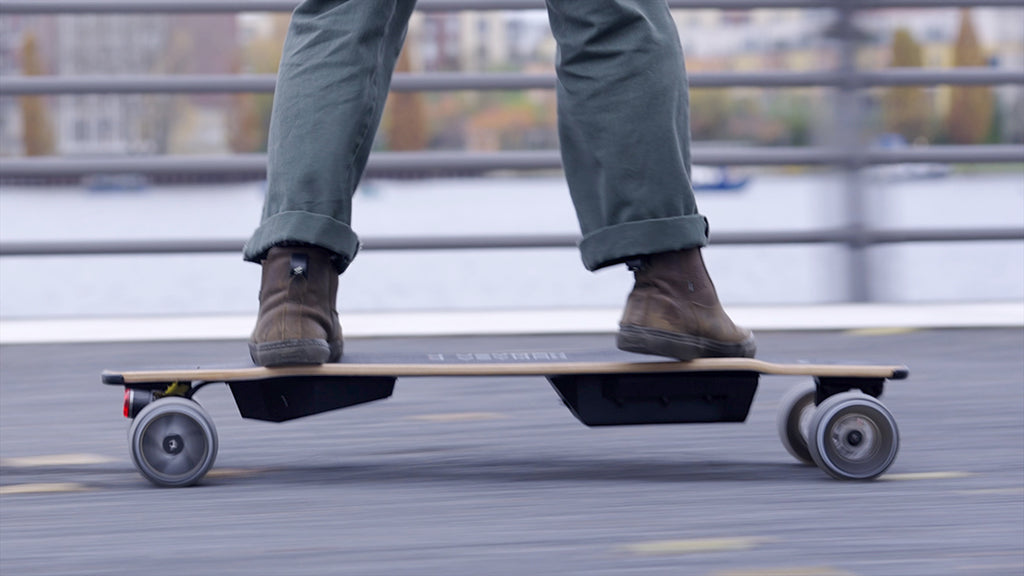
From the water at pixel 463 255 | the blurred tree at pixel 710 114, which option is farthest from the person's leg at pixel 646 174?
the blurred tree at pixel 710 114

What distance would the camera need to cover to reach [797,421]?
197cm

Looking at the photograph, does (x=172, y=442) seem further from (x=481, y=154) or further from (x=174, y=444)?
(x=481, y=154)

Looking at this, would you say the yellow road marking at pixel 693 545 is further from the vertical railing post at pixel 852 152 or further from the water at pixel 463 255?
the vertical railing post at pixel 852 152

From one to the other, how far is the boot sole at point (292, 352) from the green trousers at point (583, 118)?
126 millimetres

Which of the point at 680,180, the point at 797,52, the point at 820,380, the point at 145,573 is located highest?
the point at 797,52

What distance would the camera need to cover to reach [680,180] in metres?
1.87

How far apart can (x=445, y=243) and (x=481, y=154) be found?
0.31m

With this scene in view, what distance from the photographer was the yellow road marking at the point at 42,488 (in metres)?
1.82

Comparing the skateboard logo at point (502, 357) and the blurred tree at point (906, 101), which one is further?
the blurred tree at point (906, 101)

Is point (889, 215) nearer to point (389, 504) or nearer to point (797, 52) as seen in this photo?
point (797, 52)

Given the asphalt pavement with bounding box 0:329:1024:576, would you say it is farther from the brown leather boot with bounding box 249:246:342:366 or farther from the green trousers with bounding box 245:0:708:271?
the green trousers with bounding box 245:0:708:271

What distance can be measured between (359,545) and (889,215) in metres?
2.77

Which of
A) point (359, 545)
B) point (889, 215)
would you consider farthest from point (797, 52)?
point (359, 545)

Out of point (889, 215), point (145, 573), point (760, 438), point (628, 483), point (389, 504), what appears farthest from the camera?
point (889, 215)
